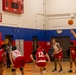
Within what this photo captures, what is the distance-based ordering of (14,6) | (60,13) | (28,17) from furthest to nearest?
(60,13), (28,17), (14,6)

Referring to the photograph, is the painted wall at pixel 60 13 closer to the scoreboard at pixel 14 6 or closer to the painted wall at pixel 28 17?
the painted wall at pixel 28 17

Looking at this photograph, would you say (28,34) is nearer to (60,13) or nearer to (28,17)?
(28,17)

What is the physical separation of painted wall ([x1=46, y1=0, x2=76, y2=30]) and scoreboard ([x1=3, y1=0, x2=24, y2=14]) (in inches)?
199

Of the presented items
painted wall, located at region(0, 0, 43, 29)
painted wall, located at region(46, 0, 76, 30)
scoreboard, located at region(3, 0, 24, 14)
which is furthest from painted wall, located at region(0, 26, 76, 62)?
scoreboard, located at region(3, 0, 24, 14)

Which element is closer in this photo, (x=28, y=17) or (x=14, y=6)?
(x=14, y=6)

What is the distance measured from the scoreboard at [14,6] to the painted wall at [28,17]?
0.43 metres

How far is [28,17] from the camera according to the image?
82.9ft

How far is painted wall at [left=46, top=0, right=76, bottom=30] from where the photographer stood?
2683 cm

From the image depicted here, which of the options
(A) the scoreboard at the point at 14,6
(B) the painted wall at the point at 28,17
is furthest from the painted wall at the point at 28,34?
(A) the scoreboard at the point at 14,6

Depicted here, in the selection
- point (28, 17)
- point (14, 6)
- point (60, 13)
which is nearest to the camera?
point (14, 6)

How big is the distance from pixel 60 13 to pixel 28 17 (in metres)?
4.23

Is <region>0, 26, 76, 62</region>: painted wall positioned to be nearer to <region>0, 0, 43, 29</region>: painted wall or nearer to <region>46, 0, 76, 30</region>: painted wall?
<region>0, 0, 43, 29</region>: painted wall

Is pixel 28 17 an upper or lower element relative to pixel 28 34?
upper

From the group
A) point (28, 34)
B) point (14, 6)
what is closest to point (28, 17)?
point (28, 34)
